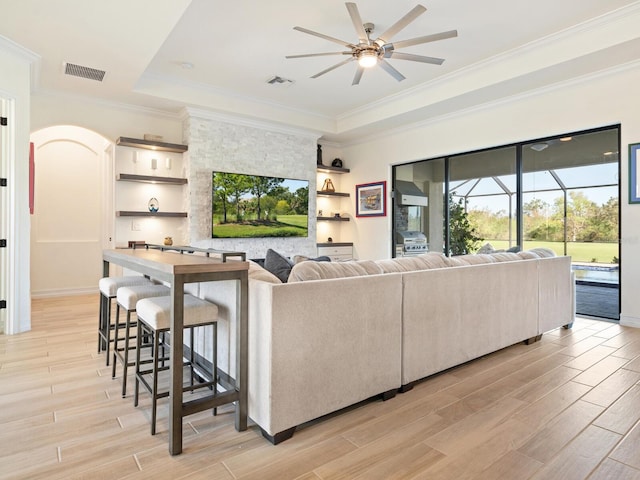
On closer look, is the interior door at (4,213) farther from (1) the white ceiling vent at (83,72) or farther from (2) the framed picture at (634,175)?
(2) the framed picture at (634,175)

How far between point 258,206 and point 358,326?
428cm

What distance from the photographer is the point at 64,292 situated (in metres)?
6.03

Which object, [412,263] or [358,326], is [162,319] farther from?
[412,263]

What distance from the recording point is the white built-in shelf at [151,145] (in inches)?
201

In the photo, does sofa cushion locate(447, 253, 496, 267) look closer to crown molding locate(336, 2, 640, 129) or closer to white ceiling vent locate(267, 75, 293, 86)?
crown molding locate(336, 2, 640, 129)

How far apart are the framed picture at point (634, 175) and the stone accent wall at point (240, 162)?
4.39 metres

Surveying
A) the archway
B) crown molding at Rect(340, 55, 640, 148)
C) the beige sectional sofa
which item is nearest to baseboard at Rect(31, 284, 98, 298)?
the archway

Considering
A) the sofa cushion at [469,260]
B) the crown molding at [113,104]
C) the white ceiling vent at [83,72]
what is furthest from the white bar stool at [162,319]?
the crown molding at [113,104]

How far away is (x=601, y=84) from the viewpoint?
Result: 4.26 m

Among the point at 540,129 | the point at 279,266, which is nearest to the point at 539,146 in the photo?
the point at 540,129

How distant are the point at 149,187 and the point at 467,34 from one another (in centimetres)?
456

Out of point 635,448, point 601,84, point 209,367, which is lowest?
point 635,448

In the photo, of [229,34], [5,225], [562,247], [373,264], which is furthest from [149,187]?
[562,247]

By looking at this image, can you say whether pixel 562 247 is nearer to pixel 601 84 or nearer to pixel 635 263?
pixel 635 263
